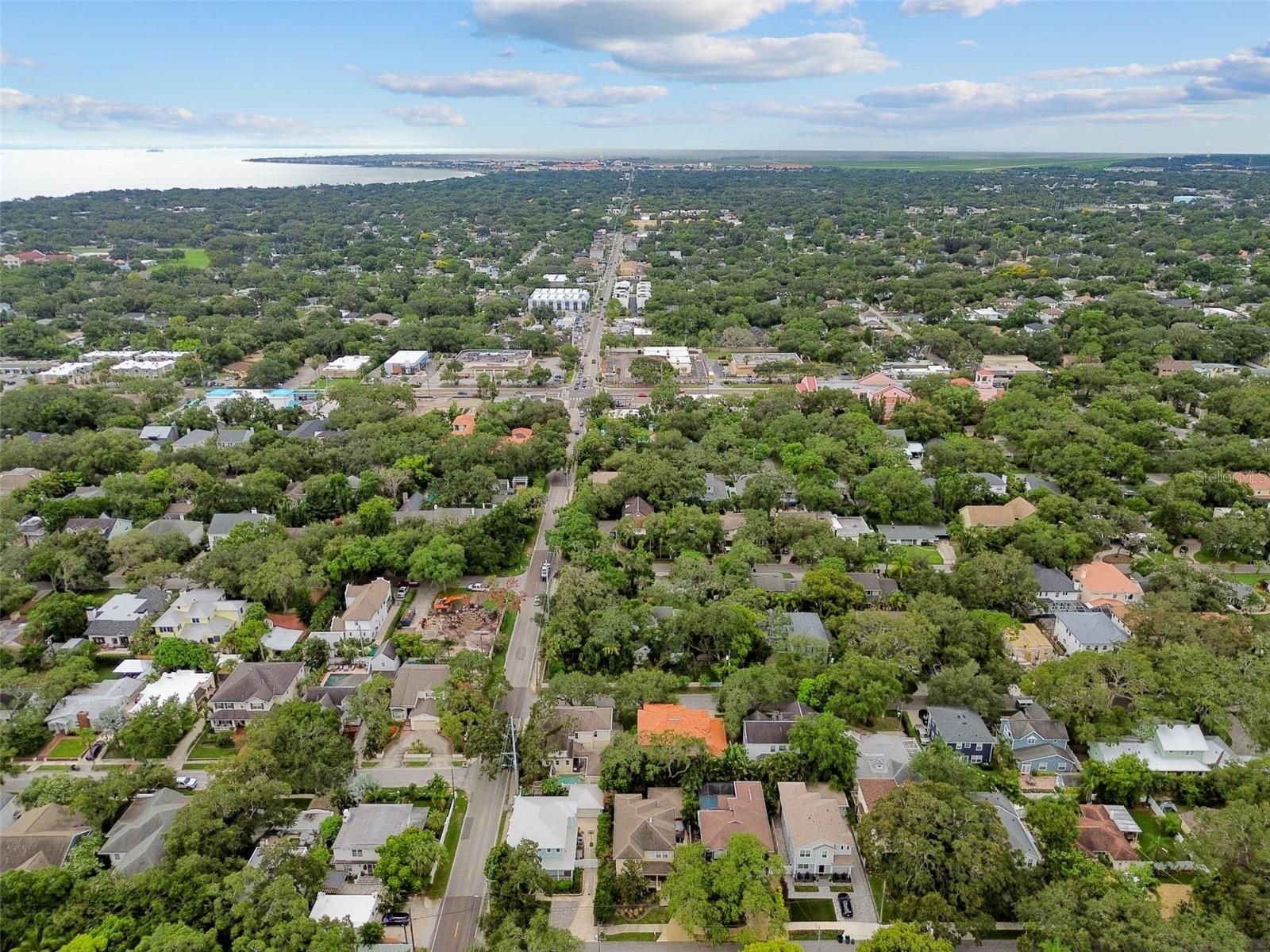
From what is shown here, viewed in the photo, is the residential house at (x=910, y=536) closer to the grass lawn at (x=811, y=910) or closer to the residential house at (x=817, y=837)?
the residential house at (x=817, y=837)

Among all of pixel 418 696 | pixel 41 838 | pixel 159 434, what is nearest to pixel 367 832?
pixel 418 696

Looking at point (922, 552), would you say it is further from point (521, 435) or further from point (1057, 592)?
point (521, 435)

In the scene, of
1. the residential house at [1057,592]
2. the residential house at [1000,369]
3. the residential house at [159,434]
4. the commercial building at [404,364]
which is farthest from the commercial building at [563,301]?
the residential house at [1057,592]

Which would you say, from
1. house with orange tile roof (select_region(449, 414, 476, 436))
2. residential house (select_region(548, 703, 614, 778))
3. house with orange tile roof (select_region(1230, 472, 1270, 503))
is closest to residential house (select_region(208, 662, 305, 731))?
residential house (select_region(548, 703, 614, 778))

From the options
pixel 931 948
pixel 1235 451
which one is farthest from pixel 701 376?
pixel 931 948

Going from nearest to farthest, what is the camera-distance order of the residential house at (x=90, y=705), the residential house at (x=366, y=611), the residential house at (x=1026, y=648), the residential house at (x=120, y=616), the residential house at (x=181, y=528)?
1. the residential house at (x=90, y=705)
2. the residential house at (x=1026, y=648)
3. the residential house at (x=366, y=611)
4. the residential house at (x=120, y=616)
5. the residential house at (x=181, y=528)

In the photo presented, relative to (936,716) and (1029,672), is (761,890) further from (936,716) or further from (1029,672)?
(1029,672)

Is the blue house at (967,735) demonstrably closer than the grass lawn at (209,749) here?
Yes

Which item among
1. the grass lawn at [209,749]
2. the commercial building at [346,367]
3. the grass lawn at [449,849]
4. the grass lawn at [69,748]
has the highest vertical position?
the commercial building at [346,367]
